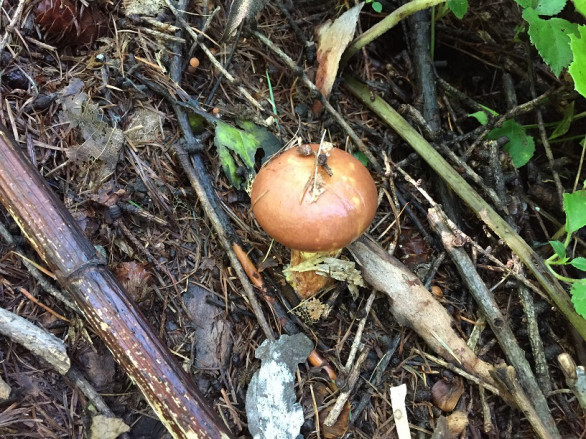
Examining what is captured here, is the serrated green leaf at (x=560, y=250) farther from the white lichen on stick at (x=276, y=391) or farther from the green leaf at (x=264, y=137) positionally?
the green leaf at (x=264, y=137)

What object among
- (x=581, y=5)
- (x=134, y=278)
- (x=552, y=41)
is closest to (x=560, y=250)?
(x=552, y=41)

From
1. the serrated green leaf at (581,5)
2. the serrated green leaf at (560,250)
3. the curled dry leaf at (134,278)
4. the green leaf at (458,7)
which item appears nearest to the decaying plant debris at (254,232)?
the curled dry leaf at (134,278)

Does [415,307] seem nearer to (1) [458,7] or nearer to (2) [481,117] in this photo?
(2) [481,117]

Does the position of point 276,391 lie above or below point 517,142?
below

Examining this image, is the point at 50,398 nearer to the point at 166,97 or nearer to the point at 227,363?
the point at 227,363

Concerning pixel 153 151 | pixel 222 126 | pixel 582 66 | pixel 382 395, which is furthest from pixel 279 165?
pixel 582 66

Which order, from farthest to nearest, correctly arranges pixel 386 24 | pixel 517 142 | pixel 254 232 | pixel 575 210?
pixel 517 142
pixel 386 24
pixel 254 232
pixel 575 210

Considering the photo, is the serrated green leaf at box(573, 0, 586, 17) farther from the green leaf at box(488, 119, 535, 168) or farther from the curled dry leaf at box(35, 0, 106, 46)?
the curled dry leaf at box(35, 0, 106, 46)
